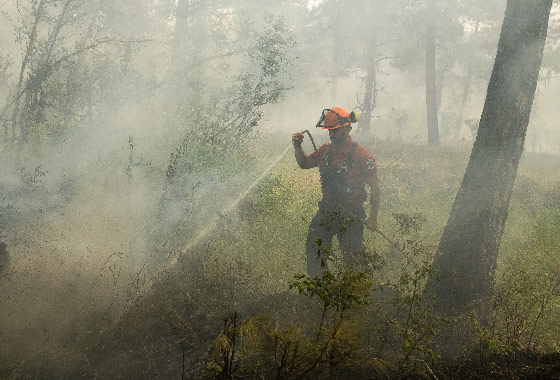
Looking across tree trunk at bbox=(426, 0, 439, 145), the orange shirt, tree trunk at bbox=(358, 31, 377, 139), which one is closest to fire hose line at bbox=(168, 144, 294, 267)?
the orange shirt

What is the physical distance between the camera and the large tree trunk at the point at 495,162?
4480 mm

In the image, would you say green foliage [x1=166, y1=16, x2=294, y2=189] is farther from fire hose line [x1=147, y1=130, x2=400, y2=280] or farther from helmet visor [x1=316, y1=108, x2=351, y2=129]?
helmet visor [x1=316, y1=108, x2=351, y2=129]

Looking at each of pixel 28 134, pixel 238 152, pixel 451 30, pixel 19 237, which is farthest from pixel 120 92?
pixel 451 30

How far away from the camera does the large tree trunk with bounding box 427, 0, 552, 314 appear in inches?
176

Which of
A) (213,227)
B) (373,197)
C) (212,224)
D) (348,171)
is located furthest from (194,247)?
(373,197)

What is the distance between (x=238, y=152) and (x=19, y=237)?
4.48 metres


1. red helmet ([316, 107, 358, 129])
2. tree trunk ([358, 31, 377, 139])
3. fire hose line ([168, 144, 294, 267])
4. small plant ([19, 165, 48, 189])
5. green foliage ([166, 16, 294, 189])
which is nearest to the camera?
red helmet ([316, 107, 358, 129])

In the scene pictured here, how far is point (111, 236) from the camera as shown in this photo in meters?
5.42

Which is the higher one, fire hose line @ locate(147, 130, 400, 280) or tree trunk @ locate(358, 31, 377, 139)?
tree trunk @ locate(358, 31, 377, 139)

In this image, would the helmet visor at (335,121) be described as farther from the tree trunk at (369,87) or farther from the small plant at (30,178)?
the tree trunk at (369,87)

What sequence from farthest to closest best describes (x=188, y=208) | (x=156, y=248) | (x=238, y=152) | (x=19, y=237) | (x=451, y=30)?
(x=451, y=30) < (x=238, y=152) < (x=188, y=208) < (x=156, y=248) < (x=19, y=237)

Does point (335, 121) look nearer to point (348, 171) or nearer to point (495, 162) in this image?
point (348, 171)

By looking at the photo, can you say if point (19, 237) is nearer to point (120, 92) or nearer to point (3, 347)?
point (3, 347)

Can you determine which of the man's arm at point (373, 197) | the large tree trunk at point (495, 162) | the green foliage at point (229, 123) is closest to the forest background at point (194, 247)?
the green foliage at point (229, 123)
